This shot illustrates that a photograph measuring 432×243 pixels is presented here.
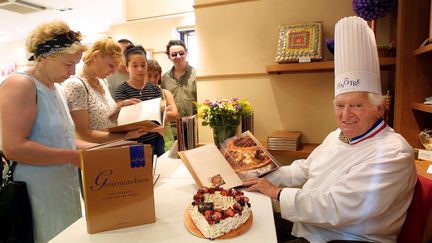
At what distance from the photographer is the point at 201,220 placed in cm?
96

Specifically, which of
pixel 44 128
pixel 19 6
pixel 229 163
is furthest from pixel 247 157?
pixel 19 6

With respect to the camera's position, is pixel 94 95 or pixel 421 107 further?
pixel 94 95

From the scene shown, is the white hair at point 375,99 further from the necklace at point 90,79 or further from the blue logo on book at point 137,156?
the necklace at point 90,79

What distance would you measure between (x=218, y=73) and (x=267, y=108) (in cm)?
49

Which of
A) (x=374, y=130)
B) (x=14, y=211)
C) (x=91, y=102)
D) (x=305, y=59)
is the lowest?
(x=14, y=211)

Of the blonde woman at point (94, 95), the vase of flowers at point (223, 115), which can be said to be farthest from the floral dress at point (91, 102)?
the vase of flowers at point (223, 115)

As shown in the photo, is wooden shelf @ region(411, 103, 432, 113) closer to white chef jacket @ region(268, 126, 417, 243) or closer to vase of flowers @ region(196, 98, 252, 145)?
white chef jacket @ region(268, 126, 417, 243)

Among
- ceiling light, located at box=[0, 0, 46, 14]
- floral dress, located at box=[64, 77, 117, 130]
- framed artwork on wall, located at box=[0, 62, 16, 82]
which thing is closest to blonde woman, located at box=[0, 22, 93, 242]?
floral dress, located at box=[64, 77, 117, 130]

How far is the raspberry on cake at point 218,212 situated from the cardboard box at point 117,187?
0.18 meters

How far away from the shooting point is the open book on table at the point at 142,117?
1.46 meters

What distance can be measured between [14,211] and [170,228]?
768 mm

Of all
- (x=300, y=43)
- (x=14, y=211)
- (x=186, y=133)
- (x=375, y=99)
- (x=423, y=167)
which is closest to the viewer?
(x=375, y=99)

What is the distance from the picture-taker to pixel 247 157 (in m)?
1.46

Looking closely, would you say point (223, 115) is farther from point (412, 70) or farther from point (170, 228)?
point (412, 70)
